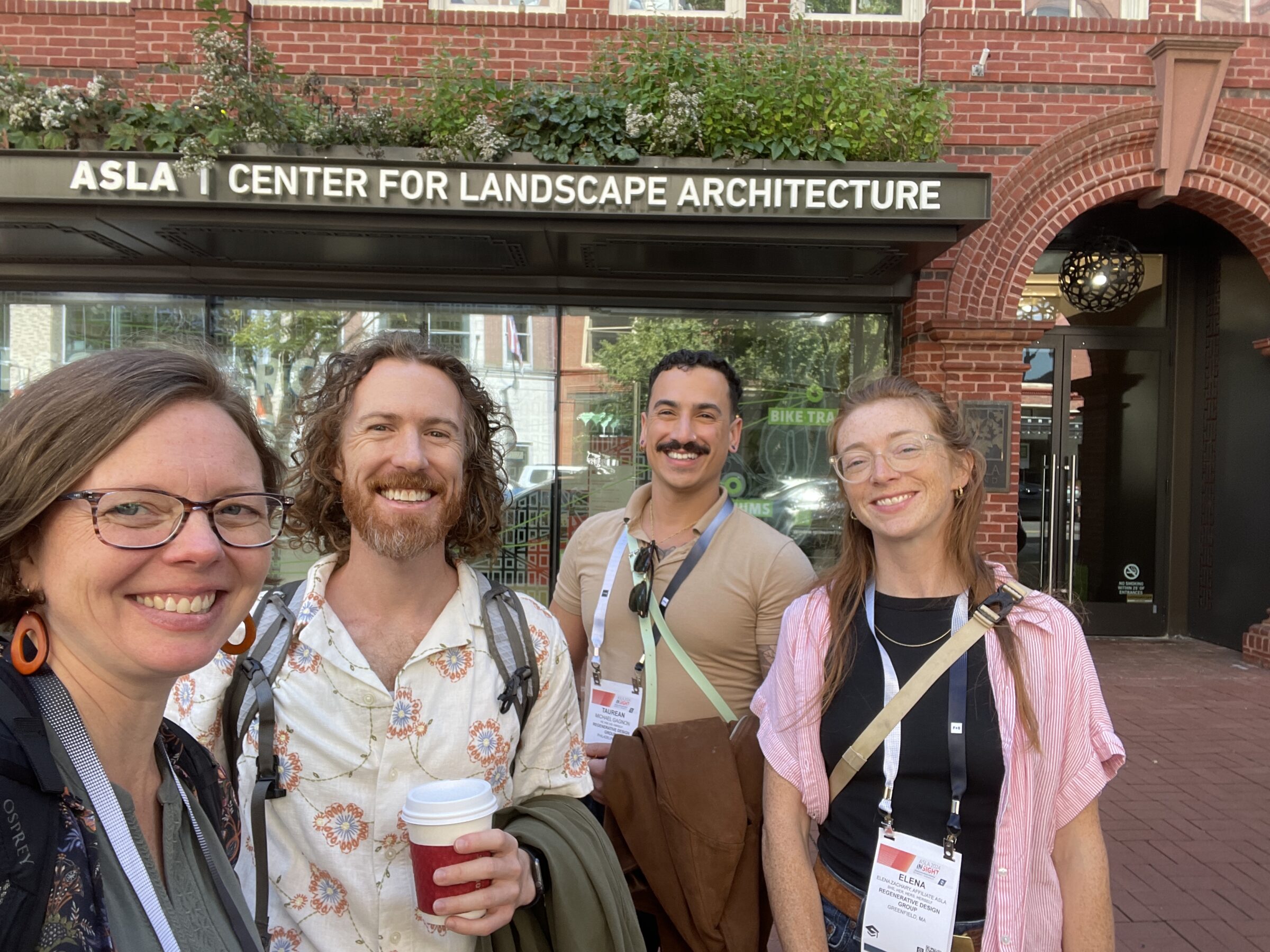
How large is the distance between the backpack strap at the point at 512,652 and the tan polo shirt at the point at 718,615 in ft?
2.57

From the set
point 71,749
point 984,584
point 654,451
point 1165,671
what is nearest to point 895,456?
point 984,584

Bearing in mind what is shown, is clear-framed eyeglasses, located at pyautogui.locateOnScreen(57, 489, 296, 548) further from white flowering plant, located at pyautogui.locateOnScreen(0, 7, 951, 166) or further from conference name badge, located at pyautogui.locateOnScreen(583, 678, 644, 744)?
white flowering plant, located at pyautogui.locateOnScreen(0, 7, 951, 166)

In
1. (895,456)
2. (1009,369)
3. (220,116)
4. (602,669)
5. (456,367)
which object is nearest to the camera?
(456,367)

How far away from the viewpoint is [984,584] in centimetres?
203

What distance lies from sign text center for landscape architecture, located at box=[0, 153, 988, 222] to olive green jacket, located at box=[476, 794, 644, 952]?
4.91 m

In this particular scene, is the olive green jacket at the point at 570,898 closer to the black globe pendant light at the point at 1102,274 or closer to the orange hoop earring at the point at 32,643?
the orange hoop earring at the point at 32,643

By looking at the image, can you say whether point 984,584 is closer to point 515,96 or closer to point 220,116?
point 515,96

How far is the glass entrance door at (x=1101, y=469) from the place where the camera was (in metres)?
9.09

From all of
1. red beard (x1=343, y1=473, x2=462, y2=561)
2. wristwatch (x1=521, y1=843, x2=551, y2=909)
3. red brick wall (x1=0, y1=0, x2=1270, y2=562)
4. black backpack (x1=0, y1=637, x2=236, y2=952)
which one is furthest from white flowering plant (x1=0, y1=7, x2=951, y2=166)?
black backpack (x1=0, y1=637, x2=236, y2=952)

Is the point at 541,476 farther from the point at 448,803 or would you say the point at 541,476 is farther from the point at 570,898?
the point at 448,803

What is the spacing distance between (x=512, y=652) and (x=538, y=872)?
42cm

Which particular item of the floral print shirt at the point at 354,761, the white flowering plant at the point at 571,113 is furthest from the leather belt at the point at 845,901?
the white flowering plant at the point at 571,113

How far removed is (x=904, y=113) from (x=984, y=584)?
16.8 feet

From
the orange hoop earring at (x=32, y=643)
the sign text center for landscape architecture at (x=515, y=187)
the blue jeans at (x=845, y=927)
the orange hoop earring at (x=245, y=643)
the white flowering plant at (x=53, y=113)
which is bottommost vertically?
the blue jeans at (x=845, y=927)
